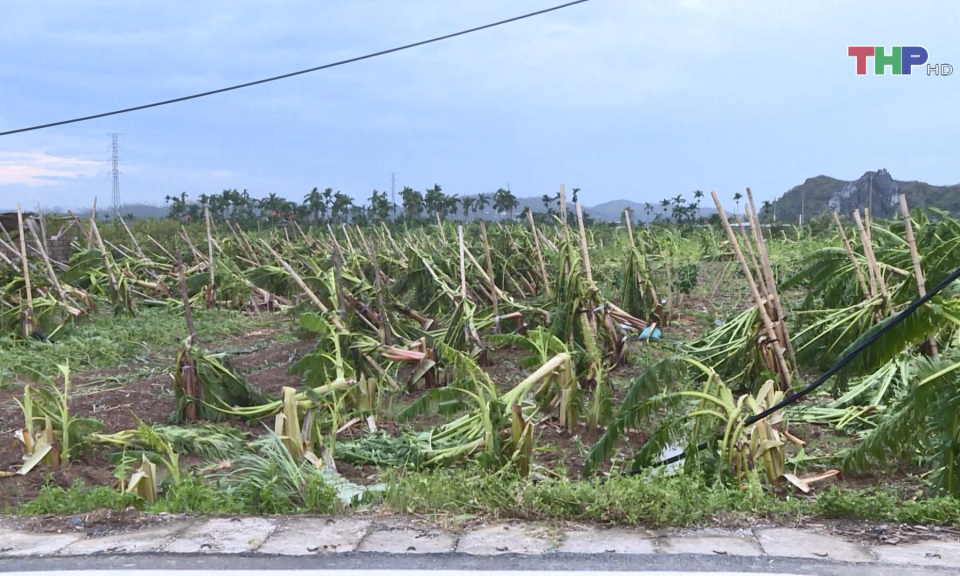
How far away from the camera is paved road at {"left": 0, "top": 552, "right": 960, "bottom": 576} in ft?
10.3

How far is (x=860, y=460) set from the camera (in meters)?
4.12

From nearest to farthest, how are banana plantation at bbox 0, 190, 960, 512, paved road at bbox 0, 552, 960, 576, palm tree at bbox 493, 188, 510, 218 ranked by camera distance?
1. paved road at bbox 0, 552, 960, 576
2. banana plantation at bbox 0, 190, 960, 512
3. palm tree at bbox 493, 188, 510, 218

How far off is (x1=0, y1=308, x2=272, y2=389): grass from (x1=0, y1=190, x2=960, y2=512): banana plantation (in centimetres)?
5

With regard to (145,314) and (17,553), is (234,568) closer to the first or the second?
(17,553)

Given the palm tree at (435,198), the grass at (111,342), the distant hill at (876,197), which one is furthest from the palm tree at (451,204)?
the grass at (111,342)

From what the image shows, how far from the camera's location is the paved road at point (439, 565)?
3139 millimetres

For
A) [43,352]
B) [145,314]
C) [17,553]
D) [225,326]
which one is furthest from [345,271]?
[17,553]

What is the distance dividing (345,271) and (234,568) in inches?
334

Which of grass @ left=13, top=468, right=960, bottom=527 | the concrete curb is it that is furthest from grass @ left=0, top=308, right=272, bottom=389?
the concrete curb

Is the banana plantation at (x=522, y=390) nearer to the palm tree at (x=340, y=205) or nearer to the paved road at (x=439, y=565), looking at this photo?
the paved road at (x=439, y=565)

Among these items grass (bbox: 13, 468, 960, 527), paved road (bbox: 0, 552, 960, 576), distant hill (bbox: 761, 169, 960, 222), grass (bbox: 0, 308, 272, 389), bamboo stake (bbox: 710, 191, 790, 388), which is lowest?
paved road (bbox: 0, 552, 960, 576)

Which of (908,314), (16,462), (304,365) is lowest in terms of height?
(16,462)

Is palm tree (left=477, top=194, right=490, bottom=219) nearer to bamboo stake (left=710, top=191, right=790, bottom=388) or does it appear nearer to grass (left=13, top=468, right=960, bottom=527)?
bamboo stake (left=710, top=191, right=790, bottom=388)

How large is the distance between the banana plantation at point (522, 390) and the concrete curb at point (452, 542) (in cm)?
41
